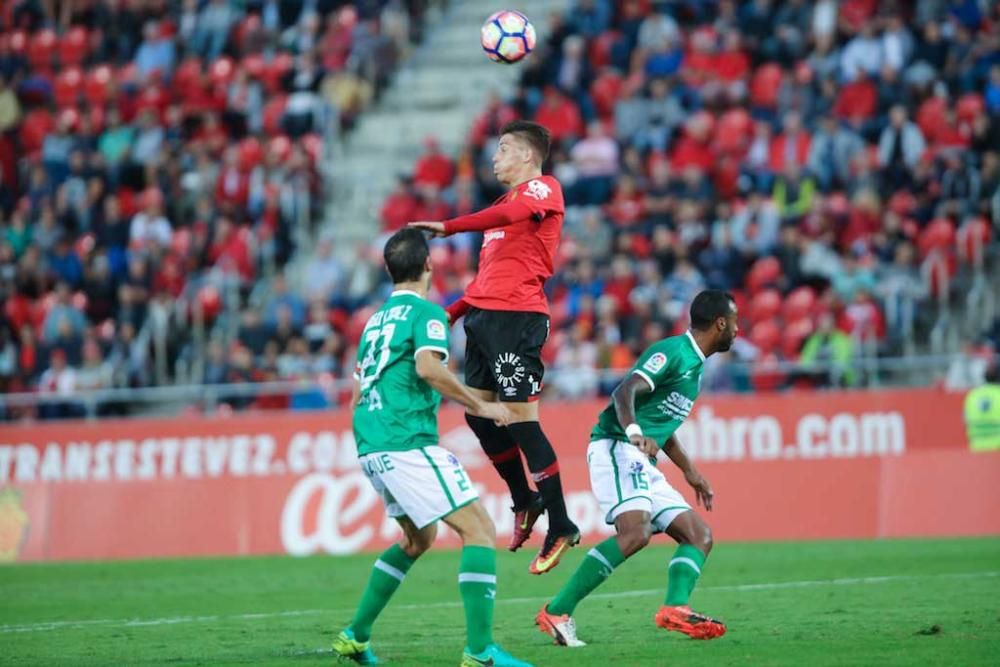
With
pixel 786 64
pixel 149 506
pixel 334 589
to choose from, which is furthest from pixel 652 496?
pixel 786 64

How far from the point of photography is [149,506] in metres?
20.3

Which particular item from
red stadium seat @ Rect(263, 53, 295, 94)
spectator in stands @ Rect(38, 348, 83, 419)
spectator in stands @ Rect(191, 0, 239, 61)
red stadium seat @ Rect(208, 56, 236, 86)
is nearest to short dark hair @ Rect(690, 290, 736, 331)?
spectator in stands @ Rect(38, 348, 83, 419)

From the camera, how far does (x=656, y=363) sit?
1019 cm

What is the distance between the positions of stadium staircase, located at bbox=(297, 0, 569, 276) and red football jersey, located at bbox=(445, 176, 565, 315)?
1689 cm

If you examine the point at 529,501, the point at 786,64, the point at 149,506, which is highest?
the point at 786,64

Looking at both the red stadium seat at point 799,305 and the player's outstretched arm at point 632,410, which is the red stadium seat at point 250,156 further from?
the player's outstretched arm at point 632,410

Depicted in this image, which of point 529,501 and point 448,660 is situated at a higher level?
point 529,501

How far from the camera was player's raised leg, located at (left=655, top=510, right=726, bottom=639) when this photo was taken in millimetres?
9883

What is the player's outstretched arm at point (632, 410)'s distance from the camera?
31.9 ft

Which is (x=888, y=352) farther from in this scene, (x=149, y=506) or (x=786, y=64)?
(x=149, y=506)

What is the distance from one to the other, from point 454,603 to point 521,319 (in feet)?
10.9

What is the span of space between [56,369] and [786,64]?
11.6m

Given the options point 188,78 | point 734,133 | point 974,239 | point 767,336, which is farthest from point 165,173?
point 974,239

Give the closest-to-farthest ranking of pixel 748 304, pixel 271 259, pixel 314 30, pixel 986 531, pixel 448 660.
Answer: pixel 448 660 → pixel 986 531 → pixel 748 304 → pixel 271 259 → pixel 314 30
